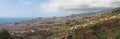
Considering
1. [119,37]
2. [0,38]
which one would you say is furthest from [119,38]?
[0,38]

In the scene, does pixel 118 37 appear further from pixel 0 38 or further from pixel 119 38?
pixel 0 38

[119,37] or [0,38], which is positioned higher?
[0,38]

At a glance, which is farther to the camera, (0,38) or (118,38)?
(118,38)

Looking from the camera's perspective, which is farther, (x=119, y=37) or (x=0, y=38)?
(x=119, y=37)

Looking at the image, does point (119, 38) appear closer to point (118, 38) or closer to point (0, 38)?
point (118, 38)

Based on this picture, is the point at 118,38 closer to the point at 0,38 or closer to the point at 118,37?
the point at 118,37

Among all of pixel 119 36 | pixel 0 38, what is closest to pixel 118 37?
pixel 119 36

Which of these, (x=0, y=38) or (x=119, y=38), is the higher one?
(x=0, y=38)
